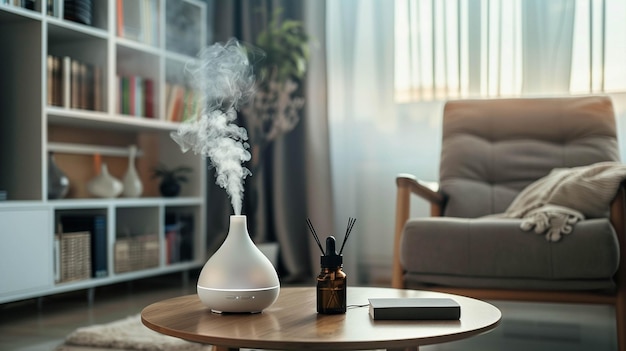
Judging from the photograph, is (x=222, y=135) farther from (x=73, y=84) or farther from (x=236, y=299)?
(x=73, y=84)

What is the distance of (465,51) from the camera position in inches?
135

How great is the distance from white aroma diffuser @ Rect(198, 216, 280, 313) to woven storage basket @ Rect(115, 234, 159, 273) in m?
1.97

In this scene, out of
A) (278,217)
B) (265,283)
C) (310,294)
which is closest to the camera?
(265,283)

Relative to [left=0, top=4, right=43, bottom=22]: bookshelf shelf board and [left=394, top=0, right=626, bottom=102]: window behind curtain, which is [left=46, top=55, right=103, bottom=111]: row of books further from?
[left=394, top=0, right=626, bottom=102]: window behind curtain

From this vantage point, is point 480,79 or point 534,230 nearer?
point 534,230

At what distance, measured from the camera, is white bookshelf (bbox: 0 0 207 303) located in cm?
269

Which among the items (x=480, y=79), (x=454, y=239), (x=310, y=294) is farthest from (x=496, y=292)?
(x=480, y=79)

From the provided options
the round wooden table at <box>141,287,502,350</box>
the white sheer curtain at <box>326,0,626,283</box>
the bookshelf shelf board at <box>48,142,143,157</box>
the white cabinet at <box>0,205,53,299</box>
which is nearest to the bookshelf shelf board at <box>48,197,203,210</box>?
the white cabinet at <box>0,205,53,299</box>

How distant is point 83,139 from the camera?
344 cm

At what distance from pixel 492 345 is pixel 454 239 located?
0.36 m

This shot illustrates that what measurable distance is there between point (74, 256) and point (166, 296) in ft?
1.52

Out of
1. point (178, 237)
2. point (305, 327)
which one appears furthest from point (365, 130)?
point (305, 327)

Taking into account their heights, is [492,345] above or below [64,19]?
below

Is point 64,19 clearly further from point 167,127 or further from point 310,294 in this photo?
point 310,294
